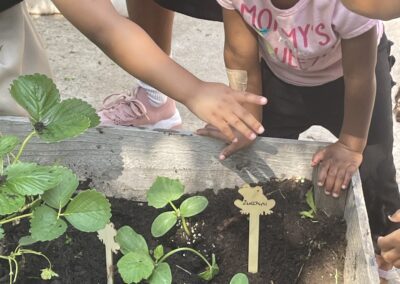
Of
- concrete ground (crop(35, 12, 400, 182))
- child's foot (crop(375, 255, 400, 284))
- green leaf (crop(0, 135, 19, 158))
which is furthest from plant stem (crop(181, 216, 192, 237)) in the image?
concrete ground (crop(35, 12, 400, 182))

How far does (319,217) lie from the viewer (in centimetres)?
119

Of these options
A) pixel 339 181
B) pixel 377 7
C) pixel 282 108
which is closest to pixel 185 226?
pixel 339 181

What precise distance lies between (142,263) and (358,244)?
34cm

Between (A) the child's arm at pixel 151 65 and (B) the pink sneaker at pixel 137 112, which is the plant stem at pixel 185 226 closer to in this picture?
(A) the child's arm at pixel 151 65

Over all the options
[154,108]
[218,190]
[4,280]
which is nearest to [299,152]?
[218,190]

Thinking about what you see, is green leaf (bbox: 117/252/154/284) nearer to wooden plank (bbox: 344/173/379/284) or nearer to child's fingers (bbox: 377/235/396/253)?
wooden plank (bbox: 344/173/379/284)

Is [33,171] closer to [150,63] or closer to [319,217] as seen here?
[150,63]

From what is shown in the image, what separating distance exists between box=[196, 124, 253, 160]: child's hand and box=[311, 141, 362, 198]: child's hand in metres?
0.13

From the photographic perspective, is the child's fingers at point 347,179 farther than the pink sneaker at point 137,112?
No

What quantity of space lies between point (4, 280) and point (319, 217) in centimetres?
55

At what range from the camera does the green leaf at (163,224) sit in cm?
111

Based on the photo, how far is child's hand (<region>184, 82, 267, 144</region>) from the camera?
43.1 inches

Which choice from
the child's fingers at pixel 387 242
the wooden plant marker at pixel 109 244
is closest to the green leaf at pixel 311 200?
the child's fingers at pixel 387 242

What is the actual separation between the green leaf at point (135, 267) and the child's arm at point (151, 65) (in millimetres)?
251
